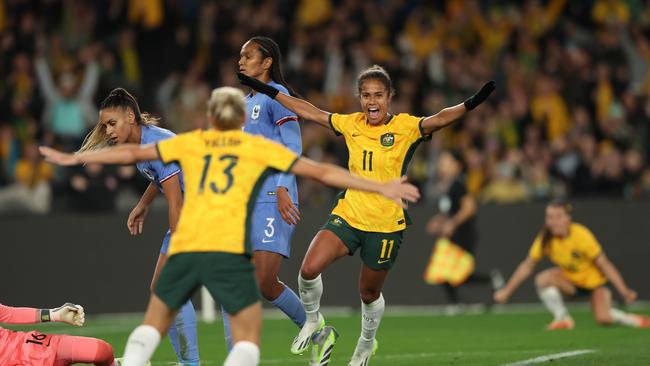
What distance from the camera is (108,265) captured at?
17.5 metres

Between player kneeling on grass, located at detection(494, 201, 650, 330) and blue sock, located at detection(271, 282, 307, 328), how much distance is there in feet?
17.1

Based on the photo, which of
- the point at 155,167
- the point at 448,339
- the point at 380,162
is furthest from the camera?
the point at 448,339

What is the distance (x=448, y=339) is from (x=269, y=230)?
437 cm

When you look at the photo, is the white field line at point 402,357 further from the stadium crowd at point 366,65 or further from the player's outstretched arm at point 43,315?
the stadium crowd at point 366,65

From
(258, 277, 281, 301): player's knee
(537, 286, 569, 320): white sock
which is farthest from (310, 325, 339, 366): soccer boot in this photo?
(537, 286, 569, 320): white sock

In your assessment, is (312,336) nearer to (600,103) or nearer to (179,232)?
(179,232)

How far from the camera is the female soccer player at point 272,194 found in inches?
364

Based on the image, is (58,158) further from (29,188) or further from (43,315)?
(29,188)

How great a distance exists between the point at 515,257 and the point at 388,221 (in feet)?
29.3

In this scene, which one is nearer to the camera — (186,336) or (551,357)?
(186,336)

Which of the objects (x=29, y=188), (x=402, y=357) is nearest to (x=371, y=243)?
(x=402, y=357)

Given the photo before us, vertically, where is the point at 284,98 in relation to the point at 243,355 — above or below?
above

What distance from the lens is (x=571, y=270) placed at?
15.0 m

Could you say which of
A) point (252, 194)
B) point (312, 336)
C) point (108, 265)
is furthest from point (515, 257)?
point (252, 194)
